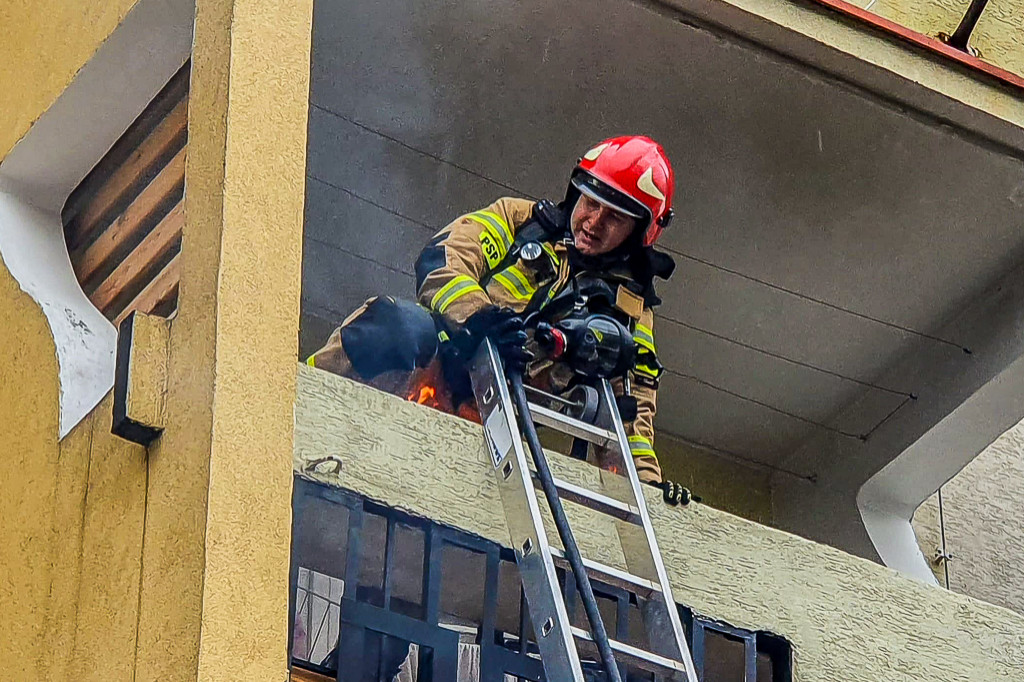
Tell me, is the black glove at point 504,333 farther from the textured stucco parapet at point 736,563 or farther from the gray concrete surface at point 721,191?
the gray concrete surface at point 721,191

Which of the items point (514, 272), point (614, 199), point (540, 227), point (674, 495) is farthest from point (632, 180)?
point (674, 495)

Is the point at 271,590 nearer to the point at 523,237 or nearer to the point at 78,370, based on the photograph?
the point at 78,370

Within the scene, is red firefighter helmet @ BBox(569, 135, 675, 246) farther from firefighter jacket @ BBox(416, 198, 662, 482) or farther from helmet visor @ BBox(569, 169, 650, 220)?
firefighter jacket @ BBox(416, 198, 662, 482)

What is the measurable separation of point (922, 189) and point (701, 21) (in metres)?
1.40

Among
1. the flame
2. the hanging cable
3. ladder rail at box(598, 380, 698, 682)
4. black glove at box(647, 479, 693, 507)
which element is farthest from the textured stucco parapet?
the hanging cable

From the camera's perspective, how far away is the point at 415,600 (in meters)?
6.70

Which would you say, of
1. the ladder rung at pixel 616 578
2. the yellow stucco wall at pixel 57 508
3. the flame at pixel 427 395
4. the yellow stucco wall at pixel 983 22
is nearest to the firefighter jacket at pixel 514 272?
the flame at pixel 427 395

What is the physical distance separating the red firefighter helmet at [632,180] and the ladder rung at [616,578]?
1639mm

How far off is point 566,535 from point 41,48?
2.34 metres

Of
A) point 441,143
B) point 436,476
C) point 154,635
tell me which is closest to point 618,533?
point 436,476

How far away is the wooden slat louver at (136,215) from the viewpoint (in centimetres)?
551

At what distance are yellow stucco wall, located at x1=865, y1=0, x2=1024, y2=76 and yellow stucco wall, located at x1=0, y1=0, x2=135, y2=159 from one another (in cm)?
351

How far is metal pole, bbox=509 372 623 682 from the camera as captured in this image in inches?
196

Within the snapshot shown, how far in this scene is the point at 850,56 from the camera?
291 inches
